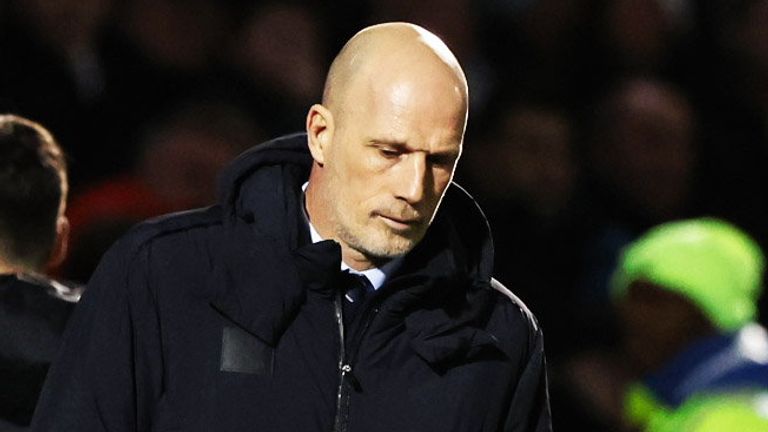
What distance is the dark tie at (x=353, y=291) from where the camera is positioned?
3.47 metres

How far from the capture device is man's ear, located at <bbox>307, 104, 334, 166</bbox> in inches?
137

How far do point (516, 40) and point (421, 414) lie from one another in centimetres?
422

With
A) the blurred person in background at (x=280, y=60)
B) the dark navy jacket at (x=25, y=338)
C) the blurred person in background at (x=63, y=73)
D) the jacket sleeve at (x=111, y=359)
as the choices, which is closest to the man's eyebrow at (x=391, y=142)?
the jacket sleeve at (x=111, y=359)

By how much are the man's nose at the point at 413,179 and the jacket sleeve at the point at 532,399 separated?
420 millimetres

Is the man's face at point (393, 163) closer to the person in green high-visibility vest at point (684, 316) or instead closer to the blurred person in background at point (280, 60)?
the person in green high-visibility vest at point (684, 316)

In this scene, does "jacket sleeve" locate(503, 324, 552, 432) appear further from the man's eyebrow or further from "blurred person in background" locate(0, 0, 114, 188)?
"blurred person in background" locate(0, 0, 114, 188)

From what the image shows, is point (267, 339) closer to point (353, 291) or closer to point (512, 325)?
point (353, 291)

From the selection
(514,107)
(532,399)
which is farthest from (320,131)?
(514,107)

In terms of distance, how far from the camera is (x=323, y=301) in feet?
11.3

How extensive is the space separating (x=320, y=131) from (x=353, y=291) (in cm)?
30

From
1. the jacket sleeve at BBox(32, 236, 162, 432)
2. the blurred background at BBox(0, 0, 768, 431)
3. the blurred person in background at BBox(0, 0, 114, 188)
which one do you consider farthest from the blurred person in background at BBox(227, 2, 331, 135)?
the jacket sleeve at BBox(32, 236, 162, 432)

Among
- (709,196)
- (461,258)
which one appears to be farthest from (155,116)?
(461,258)

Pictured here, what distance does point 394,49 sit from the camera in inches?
136

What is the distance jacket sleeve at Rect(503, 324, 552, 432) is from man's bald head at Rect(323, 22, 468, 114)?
52 cm
